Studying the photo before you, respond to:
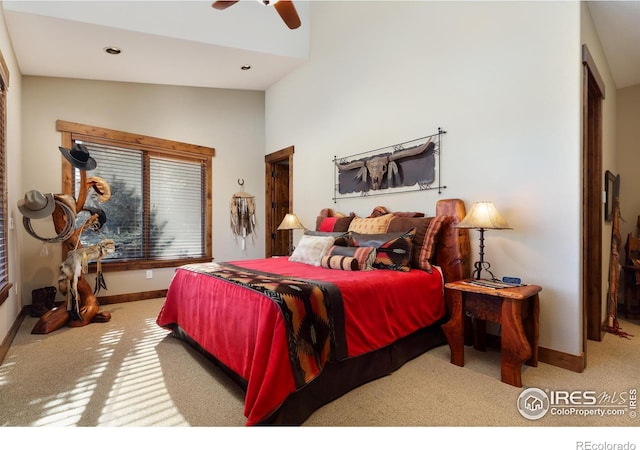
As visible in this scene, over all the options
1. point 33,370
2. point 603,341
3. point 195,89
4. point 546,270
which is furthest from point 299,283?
point 195,89

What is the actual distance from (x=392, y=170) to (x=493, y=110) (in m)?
1.07

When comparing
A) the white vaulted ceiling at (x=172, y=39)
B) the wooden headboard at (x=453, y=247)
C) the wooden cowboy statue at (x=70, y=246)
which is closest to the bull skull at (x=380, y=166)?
the wooden headboard at (x=453, y=247)

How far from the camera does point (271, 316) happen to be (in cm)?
162

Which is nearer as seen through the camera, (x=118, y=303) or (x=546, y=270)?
(x=546, y=270)

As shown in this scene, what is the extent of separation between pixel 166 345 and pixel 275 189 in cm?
324

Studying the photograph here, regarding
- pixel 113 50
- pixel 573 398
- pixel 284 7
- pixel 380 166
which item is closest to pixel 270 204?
pixel 380 166

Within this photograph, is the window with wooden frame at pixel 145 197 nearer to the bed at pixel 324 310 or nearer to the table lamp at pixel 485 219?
the bed at pixel 324 310

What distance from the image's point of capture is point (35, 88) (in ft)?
12.2

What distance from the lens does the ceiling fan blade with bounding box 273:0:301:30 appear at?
2.43m

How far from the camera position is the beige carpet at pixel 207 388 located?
1681 mm

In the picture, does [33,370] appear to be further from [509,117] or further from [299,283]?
[509,117]

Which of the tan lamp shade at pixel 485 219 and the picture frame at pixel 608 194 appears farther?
the picture frame at pixel 608 194

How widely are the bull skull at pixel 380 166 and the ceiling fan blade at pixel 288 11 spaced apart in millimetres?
1542

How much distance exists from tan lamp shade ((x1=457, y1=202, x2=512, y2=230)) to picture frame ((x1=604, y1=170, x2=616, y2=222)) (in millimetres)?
1461
